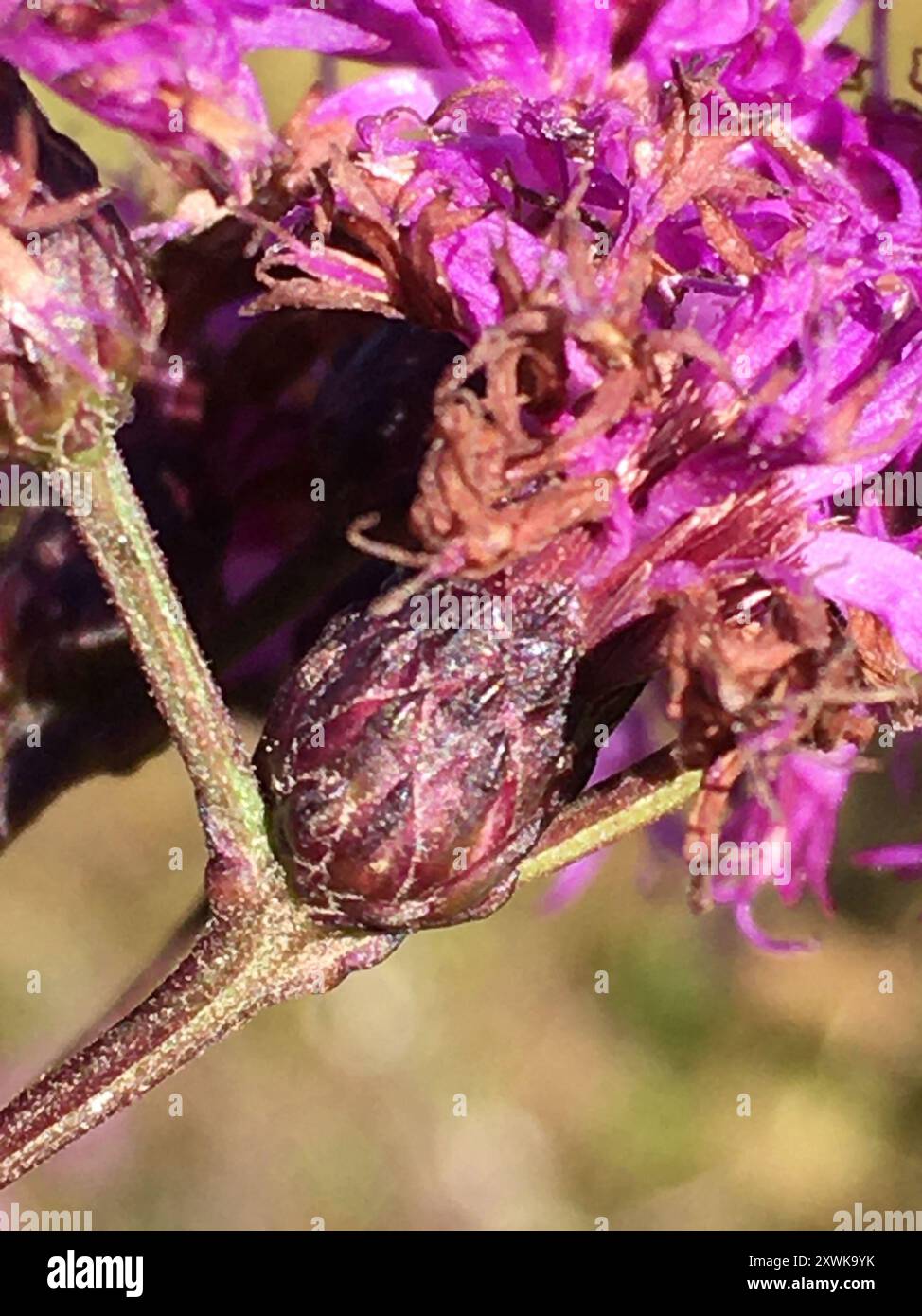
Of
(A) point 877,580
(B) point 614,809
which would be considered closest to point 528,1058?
(B) point 614,809

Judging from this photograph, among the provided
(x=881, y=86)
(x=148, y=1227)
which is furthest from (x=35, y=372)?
(x=148, y=1227)

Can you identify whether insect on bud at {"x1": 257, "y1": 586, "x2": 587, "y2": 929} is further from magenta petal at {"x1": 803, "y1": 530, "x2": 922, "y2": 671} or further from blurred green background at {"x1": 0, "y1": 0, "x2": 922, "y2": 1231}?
blurred green background at {"x1": 0, "y1": 0, "x2": 922, "y2": 1231}

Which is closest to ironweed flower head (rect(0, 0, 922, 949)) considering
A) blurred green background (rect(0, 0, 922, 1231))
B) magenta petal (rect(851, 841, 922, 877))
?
magenta petal (rect(851, 841, 922, 877))

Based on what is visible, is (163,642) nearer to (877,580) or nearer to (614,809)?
(614,809)

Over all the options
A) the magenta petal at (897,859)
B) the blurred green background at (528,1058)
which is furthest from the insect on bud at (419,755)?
the blurred green background at (528,1058)

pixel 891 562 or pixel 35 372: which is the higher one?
pixel 35 372

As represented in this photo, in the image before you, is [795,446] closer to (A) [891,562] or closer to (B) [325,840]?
(A) [891,562]
